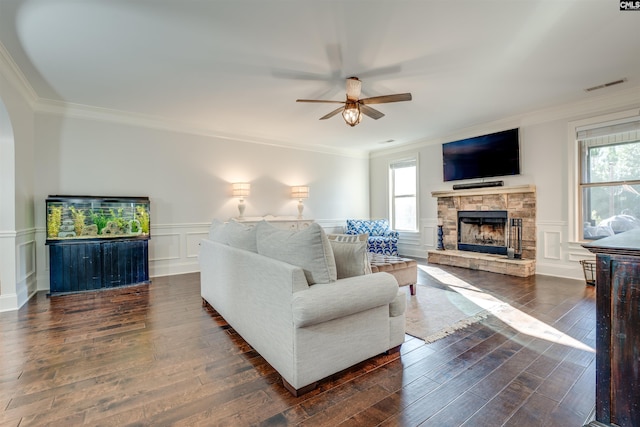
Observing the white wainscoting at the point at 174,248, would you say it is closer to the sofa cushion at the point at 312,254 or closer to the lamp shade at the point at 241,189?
the lamp shade at the point at 241,189

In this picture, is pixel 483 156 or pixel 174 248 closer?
pixel 174 248

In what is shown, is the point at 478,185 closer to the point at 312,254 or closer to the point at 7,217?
the point at 312,254

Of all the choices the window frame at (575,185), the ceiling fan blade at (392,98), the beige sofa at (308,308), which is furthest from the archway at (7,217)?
the window frame at (575,185)

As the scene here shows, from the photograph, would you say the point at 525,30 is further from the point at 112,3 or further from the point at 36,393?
the point at 36,393

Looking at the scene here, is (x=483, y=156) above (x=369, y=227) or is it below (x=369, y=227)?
above

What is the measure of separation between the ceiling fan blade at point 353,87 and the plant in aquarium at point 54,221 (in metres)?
3.98

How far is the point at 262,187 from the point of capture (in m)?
5.94

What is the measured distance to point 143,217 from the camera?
14.4 feet

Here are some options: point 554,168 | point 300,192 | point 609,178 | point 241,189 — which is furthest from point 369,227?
point 609,178

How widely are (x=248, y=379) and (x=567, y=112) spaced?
550cm

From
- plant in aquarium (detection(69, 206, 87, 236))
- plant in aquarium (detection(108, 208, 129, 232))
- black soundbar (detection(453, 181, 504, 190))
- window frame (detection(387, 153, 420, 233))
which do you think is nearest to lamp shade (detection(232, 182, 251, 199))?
plant in aquarium (detection(108, 208, 129, 232))

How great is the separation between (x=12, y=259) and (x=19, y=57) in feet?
6.85

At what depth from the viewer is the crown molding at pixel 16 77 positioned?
281cm

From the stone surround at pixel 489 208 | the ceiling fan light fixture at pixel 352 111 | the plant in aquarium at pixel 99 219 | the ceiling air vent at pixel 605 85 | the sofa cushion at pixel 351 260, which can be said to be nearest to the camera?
the sofa cushion at pixel 351 260
